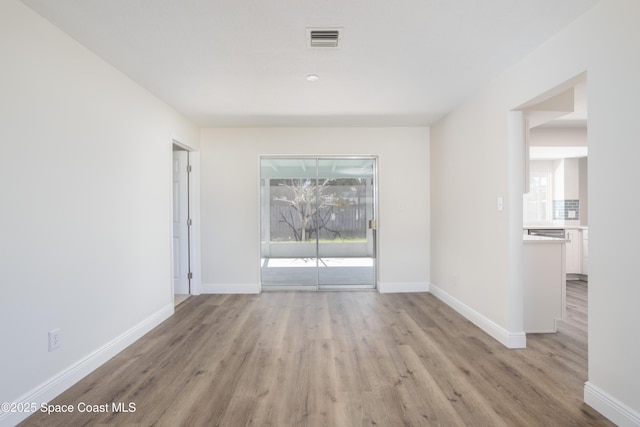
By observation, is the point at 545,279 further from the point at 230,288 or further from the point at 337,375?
the point at 230,288

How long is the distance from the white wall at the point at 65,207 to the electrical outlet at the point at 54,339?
38 mm

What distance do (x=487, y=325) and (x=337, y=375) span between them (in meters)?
1.73

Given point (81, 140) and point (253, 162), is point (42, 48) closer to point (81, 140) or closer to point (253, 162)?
point (81, 140)

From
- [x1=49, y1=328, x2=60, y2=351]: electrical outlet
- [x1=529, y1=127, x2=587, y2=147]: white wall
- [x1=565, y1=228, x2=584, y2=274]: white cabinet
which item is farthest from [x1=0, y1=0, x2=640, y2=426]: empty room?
[x1=565, y1=228, x2=584, y2=274]: white cabinet

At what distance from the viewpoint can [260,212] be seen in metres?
4.63

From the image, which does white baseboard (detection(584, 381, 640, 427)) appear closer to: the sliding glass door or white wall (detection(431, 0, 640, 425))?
white wall (detection(431, 0, 640, 425))

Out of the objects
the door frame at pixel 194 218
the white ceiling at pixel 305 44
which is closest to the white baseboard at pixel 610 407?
the white ceiling at pixel 305 44

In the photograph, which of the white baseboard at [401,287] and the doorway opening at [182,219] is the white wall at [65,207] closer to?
the doorway opening at [182,219]

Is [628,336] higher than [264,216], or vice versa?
[264,216]

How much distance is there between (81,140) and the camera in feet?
7.45

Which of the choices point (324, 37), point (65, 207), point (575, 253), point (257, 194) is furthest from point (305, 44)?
point (575, 253)

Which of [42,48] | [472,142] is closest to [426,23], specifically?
[472,142]

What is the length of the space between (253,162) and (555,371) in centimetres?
409

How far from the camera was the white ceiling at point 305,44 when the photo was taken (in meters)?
1.88
